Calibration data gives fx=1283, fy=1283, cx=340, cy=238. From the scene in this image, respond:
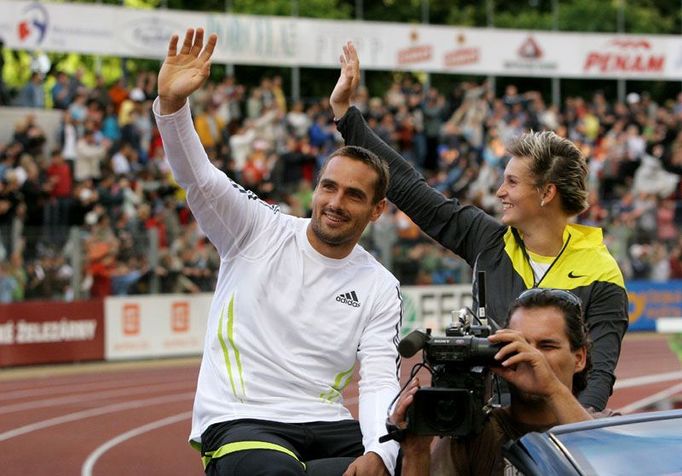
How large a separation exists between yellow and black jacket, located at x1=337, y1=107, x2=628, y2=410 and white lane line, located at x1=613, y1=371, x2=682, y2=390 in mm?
11713

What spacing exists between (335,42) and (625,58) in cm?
773

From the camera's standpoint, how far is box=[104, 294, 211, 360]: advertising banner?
59.7ft

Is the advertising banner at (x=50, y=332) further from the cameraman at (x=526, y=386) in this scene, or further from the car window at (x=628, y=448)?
the car window at (x=628, y=448)

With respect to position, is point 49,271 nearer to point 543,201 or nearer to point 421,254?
point 421,254

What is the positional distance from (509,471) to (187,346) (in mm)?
16142

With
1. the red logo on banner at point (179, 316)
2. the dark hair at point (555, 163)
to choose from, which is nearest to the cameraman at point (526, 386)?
the dark hair at point (555, 163)

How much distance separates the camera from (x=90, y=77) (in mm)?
32594

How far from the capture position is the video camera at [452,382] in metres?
3.13

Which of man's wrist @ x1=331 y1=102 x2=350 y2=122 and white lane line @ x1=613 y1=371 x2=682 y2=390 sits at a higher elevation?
man's wrist @ x1=331 y1=102 x2=350 y2=122

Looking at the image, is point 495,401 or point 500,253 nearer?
point 495,401

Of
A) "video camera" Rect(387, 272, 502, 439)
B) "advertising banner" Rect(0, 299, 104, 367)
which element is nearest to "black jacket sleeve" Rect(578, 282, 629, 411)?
"video camera" Rect(387, 272, 502, 439)

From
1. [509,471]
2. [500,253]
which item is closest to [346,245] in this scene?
[500,253]

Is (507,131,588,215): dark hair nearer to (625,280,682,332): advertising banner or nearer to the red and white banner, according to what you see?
the red and white banner

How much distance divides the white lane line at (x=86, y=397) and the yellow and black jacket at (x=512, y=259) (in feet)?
31.4
